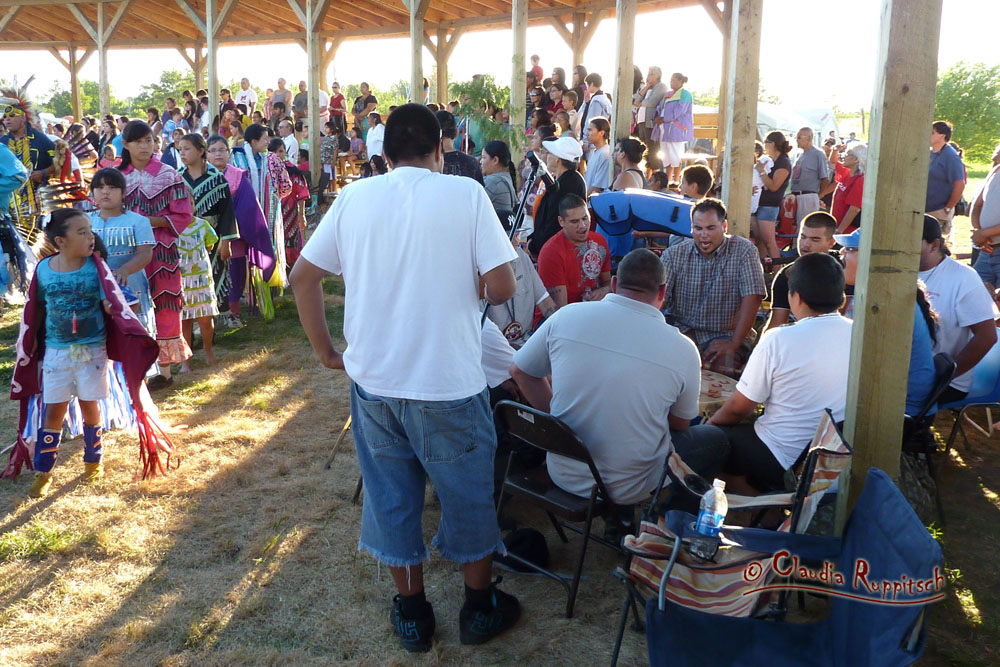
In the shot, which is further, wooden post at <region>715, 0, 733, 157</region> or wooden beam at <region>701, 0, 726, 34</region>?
wooden beam at <region>701, 0, 726, 34</region>

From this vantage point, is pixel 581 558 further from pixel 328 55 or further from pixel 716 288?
pixel 328 55

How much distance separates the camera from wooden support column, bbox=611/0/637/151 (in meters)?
7.79

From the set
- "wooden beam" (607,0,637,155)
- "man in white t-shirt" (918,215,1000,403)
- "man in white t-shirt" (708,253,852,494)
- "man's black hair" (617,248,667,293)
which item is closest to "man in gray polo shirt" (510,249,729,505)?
"man's black hair" (617,248,667,293)

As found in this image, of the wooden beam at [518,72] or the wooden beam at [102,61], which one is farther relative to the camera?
the wooden beam at [102,61]

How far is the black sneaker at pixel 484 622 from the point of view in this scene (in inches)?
102

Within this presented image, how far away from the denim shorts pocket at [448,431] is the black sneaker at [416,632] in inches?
24.0

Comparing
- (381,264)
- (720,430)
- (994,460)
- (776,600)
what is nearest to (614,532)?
(720,430)

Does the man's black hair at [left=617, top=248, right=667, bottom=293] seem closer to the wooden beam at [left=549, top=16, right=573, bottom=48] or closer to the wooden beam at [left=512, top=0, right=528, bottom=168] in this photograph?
the wooden beam at [left=512, top=0, right=528, bottom=168]

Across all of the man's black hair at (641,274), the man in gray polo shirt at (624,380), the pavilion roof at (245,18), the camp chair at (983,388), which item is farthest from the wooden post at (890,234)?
the pavilion roof at (245,18)

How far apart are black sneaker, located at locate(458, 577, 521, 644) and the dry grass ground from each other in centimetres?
4

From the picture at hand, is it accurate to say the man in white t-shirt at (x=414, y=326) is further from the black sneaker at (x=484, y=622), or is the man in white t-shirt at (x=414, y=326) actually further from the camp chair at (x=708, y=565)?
the camp chair at (x=708, y=565)

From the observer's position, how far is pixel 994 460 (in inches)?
162

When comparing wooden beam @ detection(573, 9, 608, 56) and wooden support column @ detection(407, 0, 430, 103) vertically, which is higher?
wooden beam @ detection(573, 9, 608, 56)

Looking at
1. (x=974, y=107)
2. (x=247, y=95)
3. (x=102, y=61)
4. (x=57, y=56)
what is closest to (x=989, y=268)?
(x=247, y=95)
